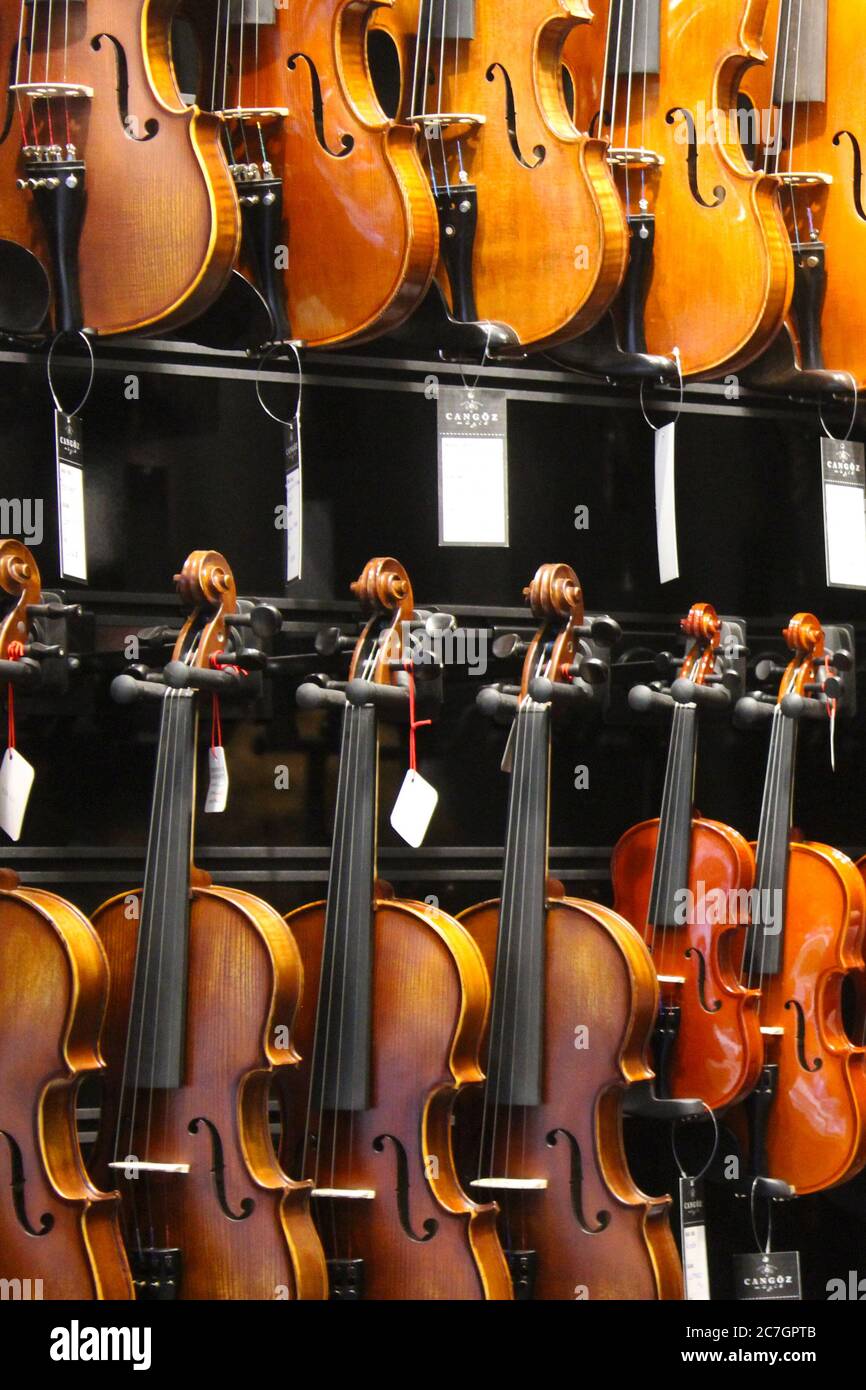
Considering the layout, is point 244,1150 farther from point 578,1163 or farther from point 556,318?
point 556,318

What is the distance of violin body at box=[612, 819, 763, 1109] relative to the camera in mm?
3715

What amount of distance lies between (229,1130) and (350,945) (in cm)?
37

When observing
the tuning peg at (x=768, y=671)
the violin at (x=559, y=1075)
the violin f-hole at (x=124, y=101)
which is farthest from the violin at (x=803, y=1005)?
the violin f-hole at (x=124, y=101)

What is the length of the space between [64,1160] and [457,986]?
65cm

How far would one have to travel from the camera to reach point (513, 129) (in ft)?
11.8

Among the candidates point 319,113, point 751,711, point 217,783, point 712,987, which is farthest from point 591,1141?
point 319,113

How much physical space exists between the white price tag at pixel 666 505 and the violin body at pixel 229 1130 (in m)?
1.03

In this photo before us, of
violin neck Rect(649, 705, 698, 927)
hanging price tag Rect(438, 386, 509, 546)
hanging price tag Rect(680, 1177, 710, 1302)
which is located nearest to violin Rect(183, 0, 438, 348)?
hanging price tag Rect(438, 386, 509, 546)

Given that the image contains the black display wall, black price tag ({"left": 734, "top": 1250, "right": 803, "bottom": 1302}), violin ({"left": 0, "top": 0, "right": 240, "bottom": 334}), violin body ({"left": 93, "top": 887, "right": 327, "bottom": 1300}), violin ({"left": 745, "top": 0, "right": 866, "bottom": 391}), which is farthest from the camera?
violin ({"left": 745, "top": 0, "right": 866, "bottom": 391})

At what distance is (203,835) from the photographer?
3.77 metres

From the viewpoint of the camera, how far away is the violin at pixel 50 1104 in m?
2.99

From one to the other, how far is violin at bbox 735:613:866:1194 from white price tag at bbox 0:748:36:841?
1319 mm

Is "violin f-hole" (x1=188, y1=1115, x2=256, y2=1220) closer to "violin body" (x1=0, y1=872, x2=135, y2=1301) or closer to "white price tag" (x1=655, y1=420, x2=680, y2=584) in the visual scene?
"violin body" (x1=0, y1=872, x2=135, y2=1301)

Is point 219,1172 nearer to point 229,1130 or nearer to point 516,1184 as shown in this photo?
point 229,1130
